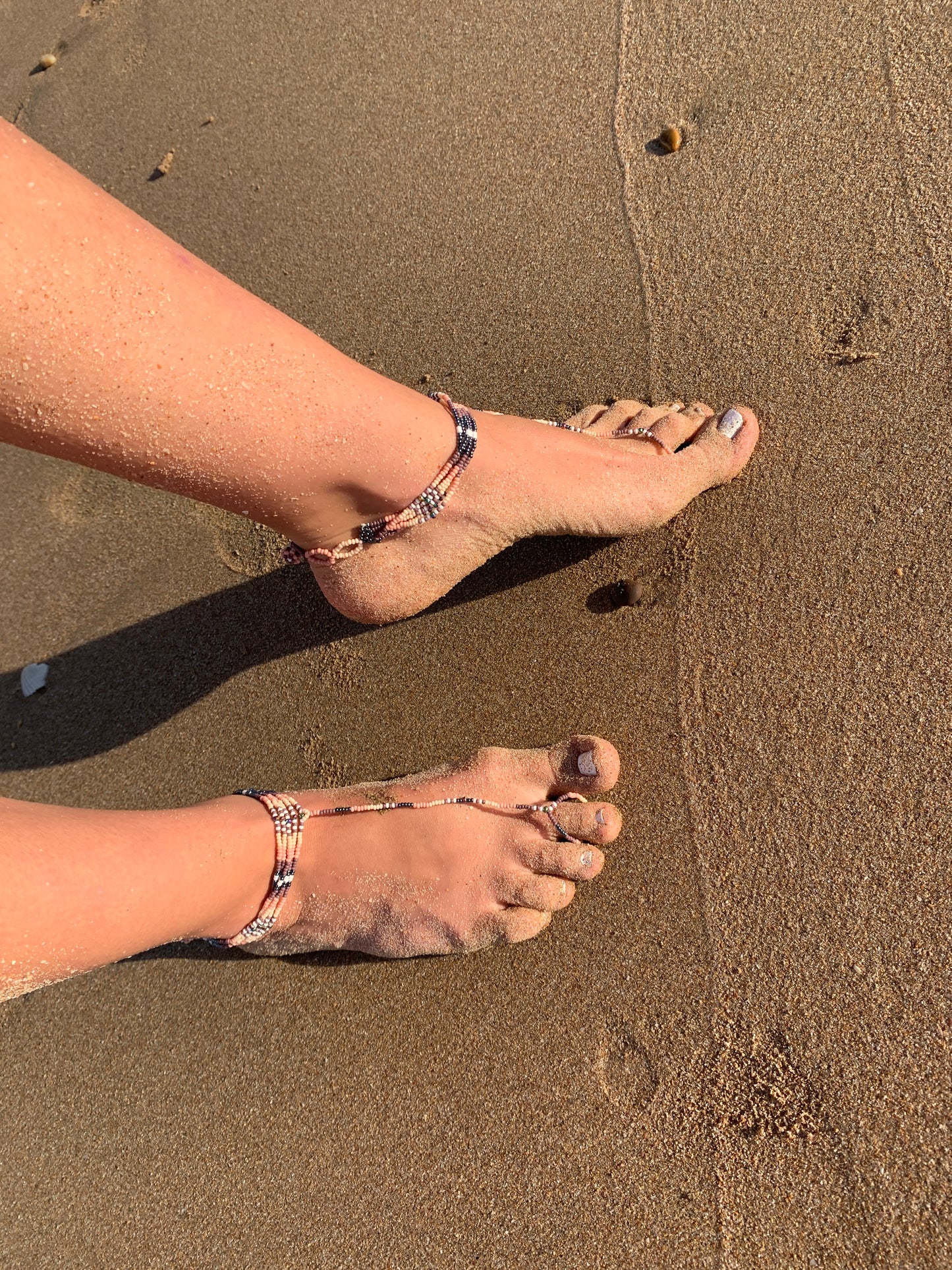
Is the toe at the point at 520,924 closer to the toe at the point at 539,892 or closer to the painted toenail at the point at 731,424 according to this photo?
the toe at the point at 539,892

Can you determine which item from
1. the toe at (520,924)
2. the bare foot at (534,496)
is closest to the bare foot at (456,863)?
the toe at (520,924)

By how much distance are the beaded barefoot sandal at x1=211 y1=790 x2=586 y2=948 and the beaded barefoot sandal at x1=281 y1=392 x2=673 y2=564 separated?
44 cm

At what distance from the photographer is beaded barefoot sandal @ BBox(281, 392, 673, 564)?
1322 mm

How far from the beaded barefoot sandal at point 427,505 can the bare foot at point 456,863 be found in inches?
17.9

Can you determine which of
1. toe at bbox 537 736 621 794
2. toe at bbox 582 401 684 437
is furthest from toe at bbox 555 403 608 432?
toe at bbox 537 736 621 794

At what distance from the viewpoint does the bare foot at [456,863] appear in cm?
142

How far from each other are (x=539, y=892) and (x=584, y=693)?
1.21 ft

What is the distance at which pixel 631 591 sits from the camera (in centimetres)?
147

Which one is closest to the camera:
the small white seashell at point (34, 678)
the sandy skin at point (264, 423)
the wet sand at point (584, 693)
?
the sandy skin at point (264, 423)

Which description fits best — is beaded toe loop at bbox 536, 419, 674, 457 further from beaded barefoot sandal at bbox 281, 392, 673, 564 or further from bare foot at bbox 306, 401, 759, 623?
beaded barefoot sandal at bbox 281, 392, 673, 564

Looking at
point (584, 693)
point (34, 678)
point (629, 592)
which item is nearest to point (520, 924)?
point (584, 693)

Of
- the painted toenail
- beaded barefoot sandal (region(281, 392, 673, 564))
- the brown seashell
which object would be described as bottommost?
the brown seashell

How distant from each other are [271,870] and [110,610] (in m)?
0.82

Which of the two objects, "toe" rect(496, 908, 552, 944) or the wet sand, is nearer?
the wet sand
